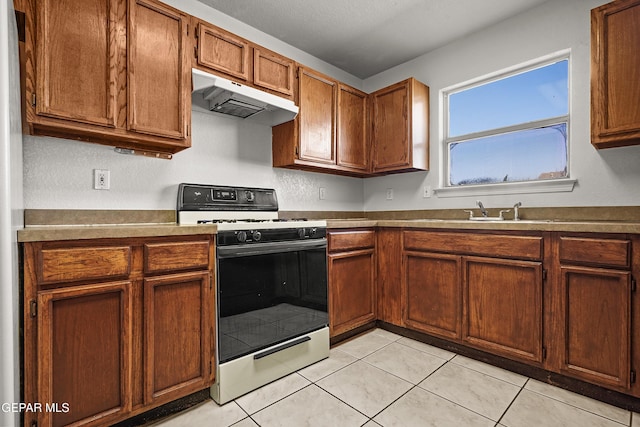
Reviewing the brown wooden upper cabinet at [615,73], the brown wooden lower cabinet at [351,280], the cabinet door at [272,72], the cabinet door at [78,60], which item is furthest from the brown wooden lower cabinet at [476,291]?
the cabinet door at [78,60]

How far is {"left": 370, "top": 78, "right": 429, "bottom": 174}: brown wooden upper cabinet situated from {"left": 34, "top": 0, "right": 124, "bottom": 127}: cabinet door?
226 centimetres

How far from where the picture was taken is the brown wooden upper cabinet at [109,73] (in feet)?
5.10

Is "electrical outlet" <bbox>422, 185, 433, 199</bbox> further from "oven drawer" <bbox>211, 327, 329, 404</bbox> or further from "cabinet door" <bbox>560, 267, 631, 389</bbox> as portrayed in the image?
"oven drawer" <bbox>211, 327, 329, 404</bbox>

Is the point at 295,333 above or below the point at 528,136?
below

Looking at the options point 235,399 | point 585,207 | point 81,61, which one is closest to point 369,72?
point 585,207

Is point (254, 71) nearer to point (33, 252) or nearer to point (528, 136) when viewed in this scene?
point (33, 252)

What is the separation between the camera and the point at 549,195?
2.41 m

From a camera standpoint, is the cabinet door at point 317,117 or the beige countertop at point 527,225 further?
the cabinet door at point 317,117

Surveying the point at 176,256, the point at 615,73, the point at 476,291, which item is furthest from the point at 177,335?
the point at 615,73

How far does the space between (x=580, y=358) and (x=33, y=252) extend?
2712 millimetres

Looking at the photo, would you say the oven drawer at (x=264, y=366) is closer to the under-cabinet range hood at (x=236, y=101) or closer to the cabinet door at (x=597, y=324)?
the cabinet door at (x=597, y=324)

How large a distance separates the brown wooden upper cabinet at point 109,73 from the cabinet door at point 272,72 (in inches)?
20.7

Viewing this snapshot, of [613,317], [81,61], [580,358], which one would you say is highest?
[81,61]

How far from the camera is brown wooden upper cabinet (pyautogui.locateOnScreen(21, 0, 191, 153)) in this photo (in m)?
1.55
